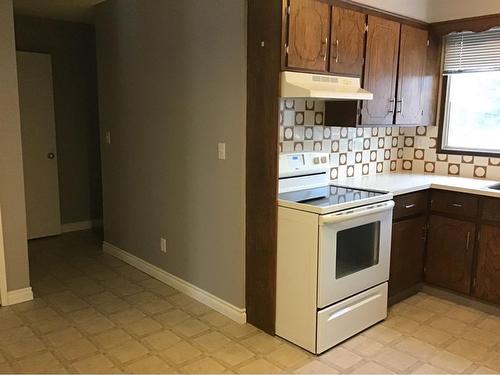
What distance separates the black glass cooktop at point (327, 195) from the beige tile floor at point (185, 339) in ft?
2.92

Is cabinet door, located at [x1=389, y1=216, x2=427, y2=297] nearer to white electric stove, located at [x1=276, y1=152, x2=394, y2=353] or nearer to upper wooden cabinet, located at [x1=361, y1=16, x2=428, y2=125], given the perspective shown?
white electric stove, located at [x1=276, y1=152, x2=394, y2=353]

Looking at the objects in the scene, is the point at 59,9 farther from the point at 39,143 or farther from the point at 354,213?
the point at 354,213

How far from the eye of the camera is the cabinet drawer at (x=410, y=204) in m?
3.16

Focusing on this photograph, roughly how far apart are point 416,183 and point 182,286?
196 centimetres

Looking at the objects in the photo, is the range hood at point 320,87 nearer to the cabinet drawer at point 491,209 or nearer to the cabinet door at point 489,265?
the cabinet drawer at point 491,209

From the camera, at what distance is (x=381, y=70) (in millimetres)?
3244

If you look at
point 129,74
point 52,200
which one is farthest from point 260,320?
point 52,200

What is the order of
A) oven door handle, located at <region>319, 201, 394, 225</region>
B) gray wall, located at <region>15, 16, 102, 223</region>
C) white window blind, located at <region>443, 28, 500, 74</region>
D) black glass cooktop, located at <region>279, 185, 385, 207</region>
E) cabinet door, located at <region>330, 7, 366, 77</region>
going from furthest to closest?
gray wall, located at <region>15, 16, 102, 223</region>
white window blind, located at <region>443, 28, 500, 74</region>
cabinet door, located at <region>330, 7, 366, 77</region>
black glass cooktop, located at <region>279, 185, 385, 207</region>
oven door handle, located at <region>319, 201, 394, 225</region>

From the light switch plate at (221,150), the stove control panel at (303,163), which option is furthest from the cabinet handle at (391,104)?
the light switch plate at (221,150)

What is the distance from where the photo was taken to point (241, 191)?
2.90m

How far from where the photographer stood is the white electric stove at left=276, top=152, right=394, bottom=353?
255 cm

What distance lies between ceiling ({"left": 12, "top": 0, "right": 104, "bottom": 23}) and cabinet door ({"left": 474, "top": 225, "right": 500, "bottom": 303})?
3.76 metres

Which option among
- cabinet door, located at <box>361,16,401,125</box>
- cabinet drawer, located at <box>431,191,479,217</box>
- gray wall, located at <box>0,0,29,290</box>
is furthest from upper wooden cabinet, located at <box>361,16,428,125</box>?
gray wall, located at <box>0,0,29,290</box>

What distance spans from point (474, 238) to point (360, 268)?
40.1 inches
